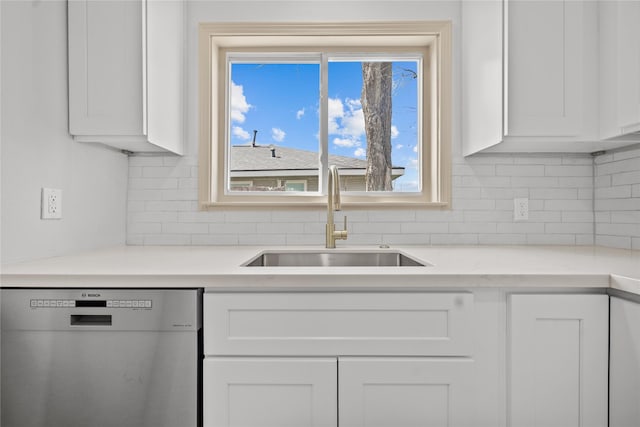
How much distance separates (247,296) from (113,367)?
443 mm

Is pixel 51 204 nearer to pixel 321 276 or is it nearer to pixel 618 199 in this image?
pixel 321 276

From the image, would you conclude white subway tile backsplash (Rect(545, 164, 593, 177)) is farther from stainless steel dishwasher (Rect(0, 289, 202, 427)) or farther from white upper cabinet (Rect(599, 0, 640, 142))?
stainless steel dishwasher (Rect(0, 289, 202, 427))

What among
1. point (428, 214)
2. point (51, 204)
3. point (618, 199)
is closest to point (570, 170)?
point (618, 199)

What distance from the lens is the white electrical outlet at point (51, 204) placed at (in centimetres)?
150

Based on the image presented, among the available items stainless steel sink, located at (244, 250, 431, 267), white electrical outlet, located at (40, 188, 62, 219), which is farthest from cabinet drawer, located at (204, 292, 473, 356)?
white electrical outlet, located at (40, 188, 62, 219)

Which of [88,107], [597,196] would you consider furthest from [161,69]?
[597,196]

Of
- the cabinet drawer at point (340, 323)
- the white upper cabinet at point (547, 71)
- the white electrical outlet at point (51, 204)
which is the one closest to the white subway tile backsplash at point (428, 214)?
the white upper cabinet at point (547, 71)

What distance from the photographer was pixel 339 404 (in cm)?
123

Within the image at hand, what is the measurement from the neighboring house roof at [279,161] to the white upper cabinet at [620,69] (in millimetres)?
964

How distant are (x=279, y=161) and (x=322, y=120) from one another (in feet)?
1.08

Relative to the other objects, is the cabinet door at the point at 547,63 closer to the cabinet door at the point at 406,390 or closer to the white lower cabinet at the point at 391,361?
the white lower cabinet at the point at 391,361

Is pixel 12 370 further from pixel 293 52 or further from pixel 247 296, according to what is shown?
pixel 293 52

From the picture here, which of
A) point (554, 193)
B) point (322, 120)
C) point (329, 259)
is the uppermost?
point (322, 120)

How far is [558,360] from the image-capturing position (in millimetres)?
1220
